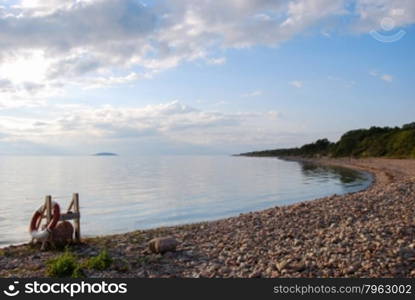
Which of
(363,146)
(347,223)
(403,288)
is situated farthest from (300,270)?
(363,146)

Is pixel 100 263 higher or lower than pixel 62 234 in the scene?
lower

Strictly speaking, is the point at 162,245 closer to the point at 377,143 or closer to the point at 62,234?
the point at 62,234

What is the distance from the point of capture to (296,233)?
47.1 feet

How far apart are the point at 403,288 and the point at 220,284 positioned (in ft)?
11.5

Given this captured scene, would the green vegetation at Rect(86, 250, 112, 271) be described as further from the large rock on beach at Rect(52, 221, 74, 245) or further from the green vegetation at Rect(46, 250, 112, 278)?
the large rock on beach at Rect(52, 221, 74, 245)

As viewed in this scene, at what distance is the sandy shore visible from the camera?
1009cm

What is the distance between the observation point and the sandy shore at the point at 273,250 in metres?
10.1

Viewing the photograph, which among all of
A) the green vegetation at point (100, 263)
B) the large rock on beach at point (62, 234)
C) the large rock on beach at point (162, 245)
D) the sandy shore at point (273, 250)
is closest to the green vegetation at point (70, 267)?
the green vegetation at point (100, 263)

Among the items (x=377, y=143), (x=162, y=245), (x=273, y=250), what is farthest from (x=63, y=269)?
(x=377, y=143)

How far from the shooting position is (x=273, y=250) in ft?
40.1

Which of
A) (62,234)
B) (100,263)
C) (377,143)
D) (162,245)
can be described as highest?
(377,143)

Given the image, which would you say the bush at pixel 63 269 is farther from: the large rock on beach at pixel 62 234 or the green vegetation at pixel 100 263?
the large rock on beach at pixel 62 234

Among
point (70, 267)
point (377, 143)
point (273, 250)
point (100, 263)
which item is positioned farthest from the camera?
point (377, 143)

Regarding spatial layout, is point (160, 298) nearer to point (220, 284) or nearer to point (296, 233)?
point (220, 284)
